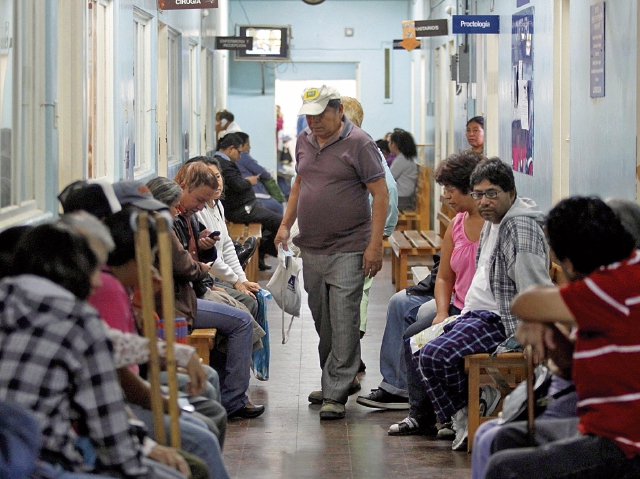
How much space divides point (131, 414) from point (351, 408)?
2.58 m

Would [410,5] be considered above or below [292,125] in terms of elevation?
above

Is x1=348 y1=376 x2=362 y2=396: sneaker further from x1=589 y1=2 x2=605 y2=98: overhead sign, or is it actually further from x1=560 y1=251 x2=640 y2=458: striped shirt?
x1=560 y1=251 x2=640 y2=458: striped shirt

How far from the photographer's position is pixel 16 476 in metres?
2.11

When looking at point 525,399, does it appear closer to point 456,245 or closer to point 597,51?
point 456,245

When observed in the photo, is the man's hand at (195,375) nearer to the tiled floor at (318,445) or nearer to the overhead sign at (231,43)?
the tiled floor at (318,445)

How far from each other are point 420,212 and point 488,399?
24.3 feet

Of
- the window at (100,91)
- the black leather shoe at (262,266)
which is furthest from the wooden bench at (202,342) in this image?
the black leather shoe at (262,266)

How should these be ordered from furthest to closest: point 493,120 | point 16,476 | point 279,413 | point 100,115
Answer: point 493,120
point 100,115
point 279,413
point 16,476

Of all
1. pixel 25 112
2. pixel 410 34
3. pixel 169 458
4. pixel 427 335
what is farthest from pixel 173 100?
pixel 169 458

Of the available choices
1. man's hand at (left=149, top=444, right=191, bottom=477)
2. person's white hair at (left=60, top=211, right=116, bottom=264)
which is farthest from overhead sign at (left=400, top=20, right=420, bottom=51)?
man's hand at (left=149, top=444, right=191, bottom=477)

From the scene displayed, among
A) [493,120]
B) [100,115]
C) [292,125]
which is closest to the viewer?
[100,115]

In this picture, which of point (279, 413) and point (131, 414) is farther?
point (279, 413)

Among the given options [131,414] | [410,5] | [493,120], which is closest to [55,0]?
[131,414]

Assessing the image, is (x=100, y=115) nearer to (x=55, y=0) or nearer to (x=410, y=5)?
(x=55, y=0)
